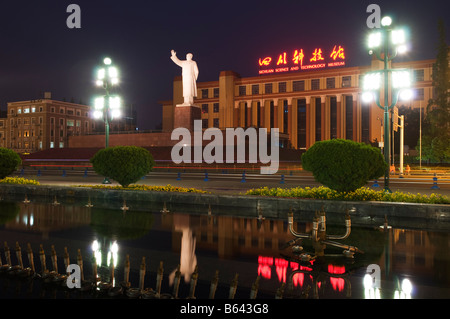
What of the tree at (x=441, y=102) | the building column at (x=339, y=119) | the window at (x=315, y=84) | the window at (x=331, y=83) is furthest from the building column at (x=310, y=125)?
the tree at (x=441, y=102)

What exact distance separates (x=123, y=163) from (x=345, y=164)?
9.66m

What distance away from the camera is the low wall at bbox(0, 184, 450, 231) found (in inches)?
480

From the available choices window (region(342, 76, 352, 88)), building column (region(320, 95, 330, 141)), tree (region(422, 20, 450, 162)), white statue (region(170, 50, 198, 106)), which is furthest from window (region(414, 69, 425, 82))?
white statue (region(170, 50, 198, 106))

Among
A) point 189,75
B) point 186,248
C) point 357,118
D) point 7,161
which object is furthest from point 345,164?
point 357,118

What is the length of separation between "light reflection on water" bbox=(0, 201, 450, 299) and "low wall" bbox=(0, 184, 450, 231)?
1.03m

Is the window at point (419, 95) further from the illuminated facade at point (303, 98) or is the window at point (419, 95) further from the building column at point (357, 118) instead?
the building column at point (357, 118)

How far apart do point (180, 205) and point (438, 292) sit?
36.7ft

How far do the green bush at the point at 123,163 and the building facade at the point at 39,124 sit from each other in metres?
93.8

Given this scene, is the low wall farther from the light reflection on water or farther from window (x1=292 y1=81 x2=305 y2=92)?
window (x1=292 y1=81 x2=305 y2=92)

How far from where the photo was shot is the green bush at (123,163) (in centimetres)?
1758

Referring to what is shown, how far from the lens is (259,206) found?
14461mm

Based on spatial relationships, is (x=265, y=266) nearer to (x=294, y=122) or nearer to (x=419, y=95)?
(x=419, y=95)
